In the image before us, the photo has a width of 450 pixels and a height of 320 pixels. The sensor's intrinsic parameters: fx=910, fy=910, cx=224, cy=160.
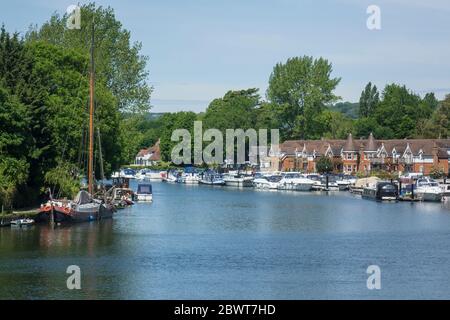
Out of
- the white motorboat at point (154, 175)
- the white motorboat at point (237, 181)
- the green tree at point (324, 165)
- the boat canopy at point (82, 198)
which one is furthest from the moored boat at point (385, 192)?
the white motorboat at point (154, 175)

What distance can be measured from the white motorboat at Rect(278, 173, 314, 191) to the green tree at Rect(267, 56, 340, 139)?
114 feet

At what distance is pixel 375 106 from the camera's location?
18062 cm

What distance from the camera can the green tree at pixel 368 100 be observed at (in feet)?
599

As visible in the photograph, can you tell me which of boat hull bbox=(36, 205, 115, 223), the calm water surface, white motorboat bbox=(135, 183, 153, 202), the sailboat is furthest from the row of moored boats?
boat hull bbox=(36, 205, 115, 223)

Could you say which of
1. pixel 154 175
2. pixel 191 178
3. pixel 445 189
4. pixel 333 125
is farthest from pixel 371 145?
pixel 445 189

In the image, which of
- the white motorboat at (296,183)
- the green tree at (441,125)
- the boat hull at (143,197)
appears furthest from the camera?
the green tree at (441,125)

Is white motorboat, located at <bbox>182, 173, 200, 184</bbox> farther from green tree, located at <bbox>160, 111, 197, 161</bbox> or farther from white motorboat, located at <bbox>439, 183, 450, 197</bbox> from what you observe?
white motorboat, located at <bbox>439, 183, 450, 197</bbox>

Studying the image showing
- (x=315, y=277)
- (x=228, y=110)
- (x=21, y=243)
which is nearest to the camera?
(x=315, y=277)

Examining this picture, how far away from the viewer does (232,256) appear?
47031mm

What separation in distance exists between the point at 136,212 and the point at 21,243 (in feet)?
87.6

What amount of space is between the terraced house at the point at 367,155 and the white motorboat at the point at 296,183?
73.6 feet

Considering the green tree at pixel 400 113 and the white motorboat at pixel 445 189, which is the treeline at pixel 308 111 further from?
the white motorboat at pixel 445 189
